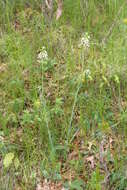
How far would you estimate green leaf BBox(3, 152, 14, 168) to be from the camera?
204 centimetres

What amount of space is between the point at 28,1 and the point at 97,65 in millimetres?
1467

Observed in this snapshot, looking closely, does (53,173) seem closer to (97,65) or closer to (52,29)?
(97,65)

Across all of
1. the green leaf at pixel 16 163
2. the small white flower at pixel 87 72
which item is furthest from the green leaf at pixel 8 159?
the small white flower at pixel 87 72

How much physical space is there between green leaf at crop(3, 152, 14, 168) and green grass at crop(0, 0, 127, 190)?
5cm

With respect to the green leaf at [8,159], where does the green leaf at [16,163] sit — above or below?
below

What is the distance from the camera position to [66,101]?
243 cm

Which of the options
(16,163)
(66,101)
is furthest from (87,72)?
(16,163)

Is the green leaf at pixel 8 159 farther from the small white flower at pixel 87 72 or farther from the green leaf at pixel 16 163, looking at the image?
the small white flower at pixel 87 72

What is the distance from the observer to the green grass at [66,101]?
2029mm

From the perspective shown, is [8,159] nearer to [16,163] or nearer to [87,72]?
[16,163]

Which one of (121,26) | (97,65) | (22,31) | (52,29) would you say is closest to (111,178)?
(97,65)

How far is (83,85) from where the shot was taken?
2512mm

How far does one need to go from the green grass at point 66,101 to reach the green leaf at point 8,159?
0.05m

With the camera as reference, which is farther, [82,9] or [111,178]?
[82,9]
